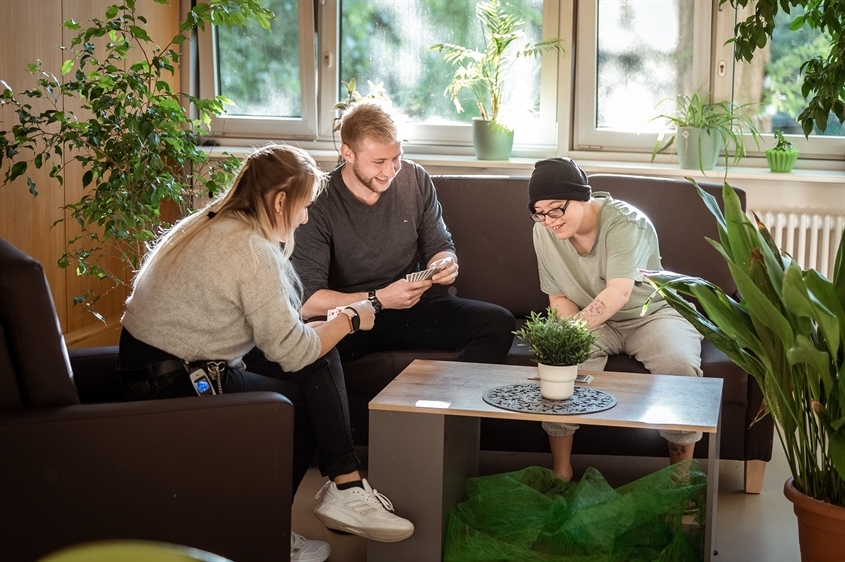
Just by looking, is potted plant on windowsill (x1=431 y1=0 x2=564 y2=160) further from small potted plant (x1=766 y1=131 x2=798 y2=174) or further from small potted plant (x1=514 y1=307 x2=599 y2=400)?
small potted plant (x1=514 y1=307 x2=599 y2=400)

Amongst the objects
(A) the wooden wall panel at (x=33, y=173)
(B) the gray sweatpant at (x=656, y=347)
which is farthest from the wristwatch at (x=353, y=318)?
(A) the wooden wall panel at (x=33, y=173)

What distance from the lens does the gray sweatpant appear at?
278cm

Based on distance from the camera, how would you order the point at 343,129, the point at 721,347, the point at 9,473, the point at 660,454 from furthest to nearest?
1. the point at 343,129
2. the point at 660,454
3. the point at 721,347
4. the point at 9,473

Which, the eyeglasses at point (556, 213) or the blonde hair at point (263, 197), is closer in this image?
the blonde hair at point (263, 197)

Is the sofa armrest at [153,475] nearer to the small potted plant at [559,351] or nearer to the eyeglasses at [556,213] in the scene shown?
the small potted plant at [559,351]

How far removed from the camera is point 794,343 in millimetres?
1833

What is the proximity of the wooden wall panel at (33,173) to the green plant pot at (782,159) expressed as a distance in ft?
9.86

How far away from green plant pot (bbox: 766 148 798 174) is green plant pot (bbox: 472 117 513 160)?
45.7 inches

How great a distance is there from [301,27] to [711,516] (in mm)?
3332

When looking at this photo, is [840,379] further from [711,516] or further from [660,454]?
[660,454]

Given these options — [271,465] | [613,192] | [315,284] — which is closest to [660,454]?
[613,192]

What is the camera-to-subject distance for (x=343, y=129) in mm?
3152

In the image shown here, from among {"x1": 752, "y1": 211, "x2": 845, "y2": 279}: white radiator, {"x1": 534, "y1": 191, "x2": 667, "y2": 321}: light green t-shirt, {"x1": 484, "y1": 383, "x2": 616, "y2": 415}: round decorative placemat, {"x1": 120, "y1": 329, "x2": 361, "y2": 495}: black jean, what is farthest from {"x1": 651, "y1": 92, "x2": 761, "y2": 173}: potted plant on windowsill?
{"x1": 120, "y1": 329, "x2": 361, "y2": 495}: black jean

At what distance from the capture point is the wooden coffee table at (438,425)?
7.13 ft
